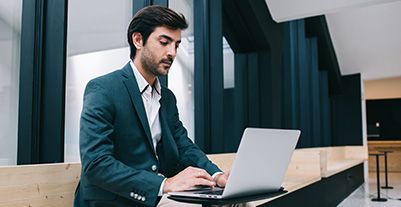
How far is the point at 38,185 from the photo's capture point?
1536mm

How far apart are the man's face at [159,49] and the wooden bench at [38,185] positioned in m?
0.55

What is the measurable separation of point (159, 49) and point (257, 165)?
58cm

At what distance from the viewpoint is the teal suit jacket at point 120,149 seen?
1273 mm

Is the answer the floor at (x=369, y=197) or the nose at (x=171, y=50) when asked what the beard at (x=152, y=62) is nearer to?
the nose at (x=171, y=50)

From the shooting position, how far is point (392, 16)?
6324mm

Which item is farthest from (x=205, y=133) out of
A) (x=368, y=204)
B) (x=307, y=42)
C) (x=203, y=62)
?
(x=307, y=42)

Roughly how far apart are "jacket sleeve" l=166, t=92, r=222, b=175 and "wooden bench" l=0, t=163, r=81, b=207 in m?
0.44

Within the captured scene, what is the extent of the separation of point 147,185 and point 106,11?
53.8 inches

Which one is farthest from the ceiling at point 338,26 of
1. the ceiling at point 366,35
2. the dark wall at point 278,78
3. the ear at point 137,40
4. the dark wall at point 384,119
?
the dark wall at point 384,119

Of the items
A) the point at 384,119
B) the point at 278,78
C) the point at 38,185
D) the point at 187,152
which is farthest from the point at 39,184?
the point at 384,119

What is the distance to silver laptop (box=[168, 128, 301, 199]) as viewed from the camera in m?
1.23

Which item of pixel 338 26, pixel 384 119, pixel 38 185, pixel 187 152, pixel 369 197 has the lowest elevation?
pixel 369 197

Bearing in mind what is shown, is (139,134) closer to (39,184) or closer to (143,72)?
(143,72)

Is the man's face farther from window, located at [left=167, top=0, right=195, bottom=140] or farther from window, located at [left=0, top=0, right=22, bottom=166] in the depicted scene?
window, located at [left=167, top=0, right=195, bottom=140]
